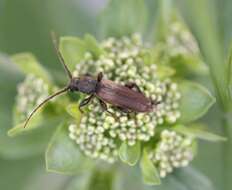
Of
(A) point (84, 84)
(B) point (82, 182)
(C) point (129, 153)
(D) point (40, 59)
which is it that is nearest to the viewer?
(C) point (129, 153)

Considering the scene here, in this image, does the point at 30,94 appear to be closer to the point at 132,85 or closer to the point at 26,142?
the point at 26,142

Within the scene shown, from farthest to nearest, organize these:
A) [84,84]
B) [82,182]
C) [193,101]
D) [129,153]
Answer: [82,182] < [84,84] < [193,101] < [129,153]

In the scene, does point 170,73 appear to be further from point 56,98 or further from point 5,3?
point 5,3

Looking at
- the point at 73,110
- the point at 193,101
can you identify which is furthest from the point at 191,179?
the point at 73,110

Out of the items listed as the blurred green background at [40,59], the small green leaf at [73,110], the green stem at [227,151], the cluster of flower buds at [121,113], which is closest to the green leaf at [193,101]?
the cluster of flower buds at [121,113]

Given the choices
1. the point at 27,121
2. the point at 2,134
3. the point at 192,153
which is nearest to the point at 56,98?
the point at 27,121

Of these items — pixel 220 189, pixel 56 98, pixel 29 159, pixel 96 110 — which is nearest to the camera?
pixel 96 110

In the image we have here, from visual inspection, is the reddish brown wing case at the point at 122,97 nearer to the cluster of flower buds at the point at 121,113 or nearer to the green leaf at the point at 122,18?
the cluster of flower buds at the point at 121,113
